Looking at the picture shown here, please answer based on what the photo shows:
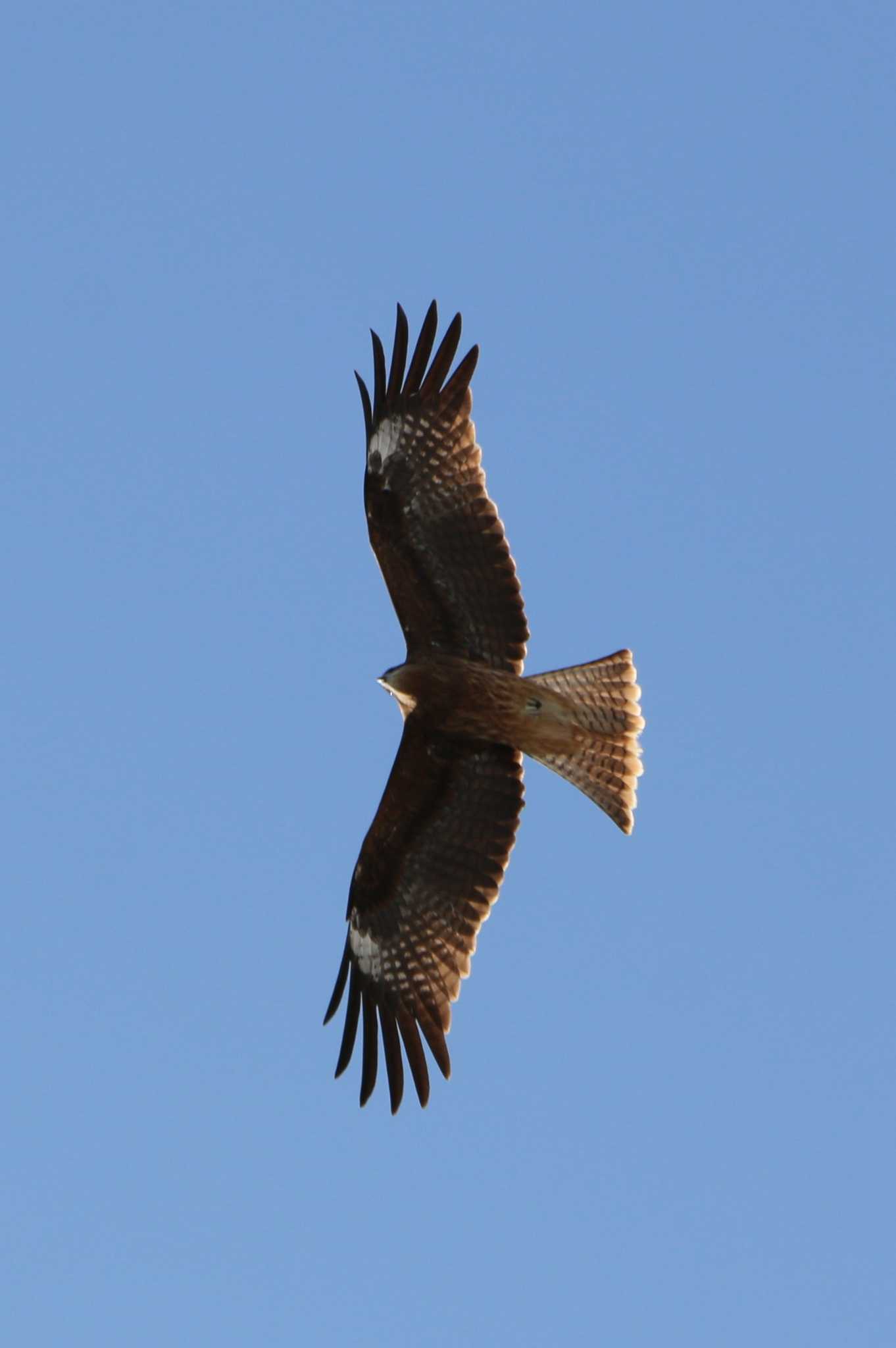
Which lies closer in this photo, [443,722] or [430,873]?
[443,722]

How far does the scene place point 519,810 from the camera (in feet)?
39.9

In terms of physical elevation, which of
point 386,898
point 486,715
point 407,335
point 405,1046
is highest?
point 407,335

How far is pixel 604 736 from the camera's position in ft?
40.0

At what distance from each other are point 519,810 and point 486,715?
25.9 inches

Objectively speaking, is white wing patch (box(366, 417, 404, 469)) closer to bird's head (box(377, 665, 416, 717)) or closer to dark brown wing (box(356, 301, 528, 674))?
dark brown wing (box(356, 301, 528, 674))

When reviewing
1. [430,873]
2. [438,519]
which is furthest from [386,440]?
[430,873]

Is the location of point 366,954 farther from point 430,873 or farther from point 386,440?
point 386,440

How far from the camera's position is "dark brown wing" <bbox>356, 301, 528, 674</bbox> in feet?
38.8

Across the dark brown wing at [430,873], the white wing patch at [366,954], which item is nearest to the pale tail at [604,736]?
the dark brown wing at [430,873]

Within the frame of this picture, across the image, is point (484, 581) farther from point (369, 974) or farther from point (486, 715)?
point (369, 974)

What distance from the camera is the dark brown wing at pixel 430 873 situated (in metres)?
12.1

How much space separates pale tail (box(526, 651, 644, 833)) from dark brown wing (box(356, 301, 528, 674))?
429 millimetres

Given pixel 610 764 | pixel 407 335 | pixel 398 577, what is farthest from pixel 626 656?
pixel 407 335

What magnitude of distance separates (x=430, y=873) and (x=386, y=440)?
2440 mm
